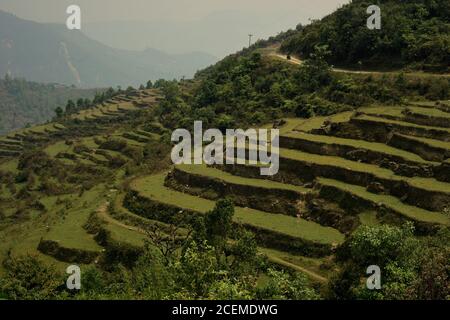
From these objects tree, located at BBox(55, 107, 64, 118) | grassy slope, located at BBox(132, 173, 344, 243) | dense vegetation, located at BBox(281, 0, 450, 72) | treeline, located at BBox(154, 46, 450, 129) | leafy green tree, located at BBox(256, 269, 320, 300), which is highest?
dense vegetation, located at BBox(281, 0, 450, 72)

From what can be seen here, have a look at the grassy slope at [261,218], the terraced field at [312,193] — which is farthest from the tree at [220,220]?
the grassy slope at [261,218]

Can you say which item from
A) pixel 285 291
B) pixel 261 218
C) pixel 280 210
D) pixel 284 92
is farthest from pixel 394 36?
pixel 285 291

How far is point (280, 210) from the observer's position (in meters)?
29.3

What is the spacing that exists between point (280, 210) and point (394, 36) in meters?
25.9

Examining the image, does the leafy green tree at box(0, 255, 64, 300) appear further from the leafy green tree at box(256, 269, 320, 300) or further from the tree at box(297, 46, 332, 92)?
the tree at box(297, 46, 332, 92)

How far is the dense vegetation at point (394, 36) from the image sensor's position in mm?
45438

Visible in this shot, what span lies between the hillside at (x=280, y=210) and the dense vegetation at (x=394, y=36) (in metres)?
1.76

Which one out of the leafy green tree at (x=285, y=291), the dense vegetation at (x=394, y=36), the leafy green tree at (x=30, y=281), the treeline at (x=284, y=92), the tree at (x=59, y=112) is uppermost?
the dense vegetation at (x=394, y=36)

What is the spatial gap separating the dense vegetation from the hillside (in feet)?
5.79

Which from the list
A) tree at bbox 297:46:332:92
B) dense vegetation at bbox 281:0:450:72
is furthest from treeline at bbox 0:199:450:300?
dense vegetation at bbox 281:0:450:72

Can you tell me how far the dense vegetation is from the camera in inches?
1789

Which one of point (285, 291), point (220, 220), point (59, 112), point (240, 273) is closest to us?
point (285, 291)

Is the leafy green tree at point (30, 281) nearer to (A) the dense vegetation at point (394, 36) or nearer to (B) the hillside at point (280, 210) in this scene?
(B) the hillside at point (280, 210)

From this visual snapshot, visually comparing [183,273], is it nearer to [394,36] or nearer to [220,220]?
[220,220]
